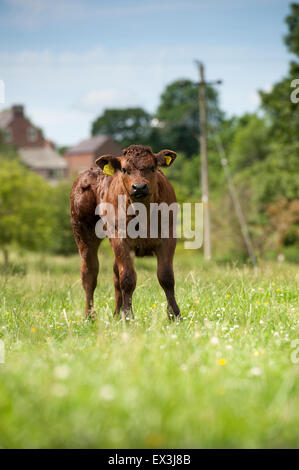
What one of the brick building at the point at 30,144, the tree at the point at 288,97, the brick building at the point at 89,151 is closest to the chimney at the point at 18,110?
the brick building at the point at 30,144

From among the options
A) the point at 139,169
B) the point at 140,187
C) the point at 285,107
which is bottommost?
the point at 140,187

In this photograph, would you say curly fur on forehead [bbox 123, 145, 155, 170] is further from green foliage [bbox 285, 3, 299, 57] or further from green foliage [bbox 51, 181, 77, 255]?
green foliage [bbox 51, 181, 77, 255]

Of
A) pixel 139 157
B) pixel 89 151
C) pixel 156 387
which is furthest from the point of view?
pixel 89 151

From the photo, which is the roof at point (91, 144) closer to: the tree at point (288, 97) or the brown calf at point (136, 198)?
the tree at point (288, 97)

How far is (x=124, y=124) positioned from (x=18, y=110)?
51.3 ft

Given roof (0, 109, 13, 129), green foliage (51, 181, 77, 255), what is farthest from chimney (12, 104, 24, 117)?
green foliage (51, 181, 77, 255)

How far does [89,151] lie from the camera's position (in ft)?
208

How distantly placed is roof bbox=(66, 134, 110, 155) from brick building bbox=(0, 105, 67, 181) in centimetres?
315

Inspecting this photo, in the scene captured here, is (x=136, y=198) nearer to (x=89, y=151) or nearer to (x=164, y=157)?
(x=164, y=157)

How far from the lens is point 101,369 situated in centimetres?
347

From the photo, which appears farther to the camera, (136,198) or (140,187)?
(136,198)

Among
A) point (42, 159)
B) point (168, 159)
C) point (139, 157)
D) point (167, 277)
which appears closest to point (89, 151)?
point (42, 159)
